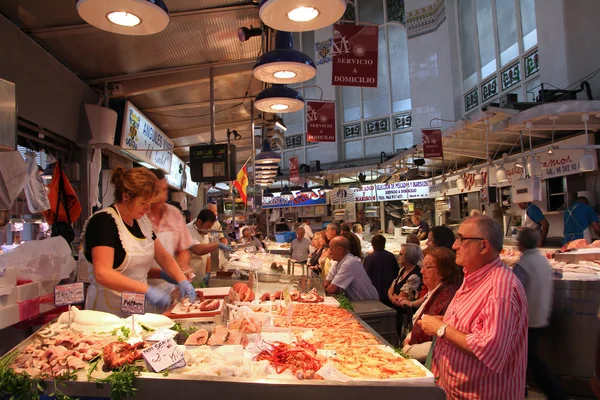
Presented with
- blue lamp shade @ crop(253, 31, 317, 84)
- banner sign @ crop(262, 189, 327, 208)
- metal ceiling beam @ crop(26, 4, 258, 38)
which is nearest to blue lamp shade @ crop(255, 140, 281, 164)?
metal ceiling beam @ crop(26, 4, 258, 38)

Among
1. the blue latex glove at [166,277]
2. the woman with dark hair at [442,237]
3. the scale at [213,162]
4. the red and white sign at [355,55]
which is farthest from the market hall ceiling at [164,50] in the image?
the woman with dark hair at [442,237]

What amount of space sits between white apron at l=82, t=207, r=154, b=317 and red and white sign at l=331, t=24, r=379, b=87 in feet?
13.6

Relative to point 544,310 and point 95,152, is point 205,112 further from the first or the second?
point 544,310

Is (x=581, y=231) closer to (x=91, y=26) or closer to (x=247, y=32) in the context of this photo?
(x=247, y=32)

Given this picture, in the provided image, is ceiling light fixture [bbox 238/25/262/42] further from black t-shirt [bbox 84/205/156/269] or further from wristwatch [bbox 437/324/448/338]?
wristwatch [bbox 437/324/448/338]

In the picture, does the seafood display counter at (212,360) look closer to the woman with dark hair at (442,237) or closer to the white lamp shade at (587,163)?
the woman with dark hair at (442,237)

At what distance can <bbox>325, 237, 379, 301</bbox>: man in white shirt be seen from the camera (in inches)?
207

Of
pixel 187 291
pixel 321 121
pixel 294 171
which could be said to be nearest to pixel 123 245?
pixel 187 291

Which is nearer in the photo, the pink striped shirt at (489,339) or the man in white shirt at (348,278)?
the pink striped shirt at (489,339)

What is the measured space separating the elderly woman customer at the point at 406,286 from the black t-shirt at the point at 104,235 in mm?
3493

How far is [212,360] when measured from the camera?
240 centimetres

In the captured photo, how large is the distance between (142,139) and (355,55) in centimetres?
386

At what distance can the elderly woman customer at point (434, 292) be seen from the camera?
360cm

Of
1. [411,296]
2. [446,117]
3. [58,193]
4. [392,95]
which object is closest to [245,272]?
[411,296]
